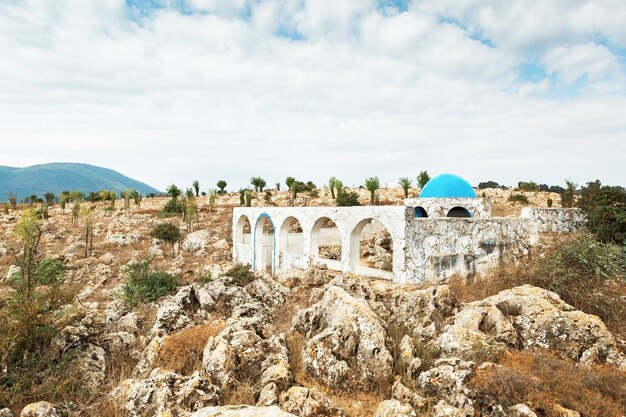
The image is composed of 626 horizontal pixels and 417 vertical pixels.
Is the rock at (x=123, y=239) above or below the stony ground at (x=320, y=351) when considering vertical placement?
below

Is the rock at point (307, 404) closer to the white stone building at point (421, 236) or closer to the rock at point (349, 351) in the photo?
the rock at point (349, 351)

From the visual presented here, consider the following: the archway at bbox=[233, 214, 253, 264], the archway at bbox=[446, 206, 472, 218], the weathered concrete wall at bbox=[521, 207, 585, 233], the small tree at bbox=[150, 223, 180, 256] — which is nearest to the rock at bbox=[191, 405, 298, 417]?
the weathered concrete wall at bbox=[521, 207, 585, 233]

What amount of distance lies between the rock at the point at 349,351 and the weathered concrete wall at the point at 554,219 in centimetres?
1320

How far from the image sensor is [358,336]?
6.92 meters

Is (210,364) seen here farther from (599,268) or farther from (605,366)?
Answer: (599,268)

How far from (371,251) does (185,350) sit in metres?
16.0

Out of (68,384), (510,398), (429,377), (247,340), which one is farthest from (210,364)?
(510,398)

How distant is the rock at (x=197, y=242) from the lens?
29.6m

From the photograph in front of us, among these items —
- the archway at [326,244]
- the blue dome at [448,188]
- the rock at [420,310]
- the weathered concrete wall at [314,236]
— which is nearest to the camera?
the rock at [420,310]

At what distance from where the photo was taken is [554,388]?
5.84 metres

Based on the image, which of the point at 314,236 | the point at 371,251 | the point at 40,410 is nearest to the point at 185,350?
the point at 40,410

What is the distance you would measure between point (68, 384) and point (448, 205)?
18.8m

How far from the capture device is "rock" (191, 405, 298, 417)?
13.4 ft

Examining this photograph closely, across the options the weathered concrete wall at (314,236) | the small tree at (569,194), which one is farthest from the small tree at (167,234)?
the small tree at (569,194)
